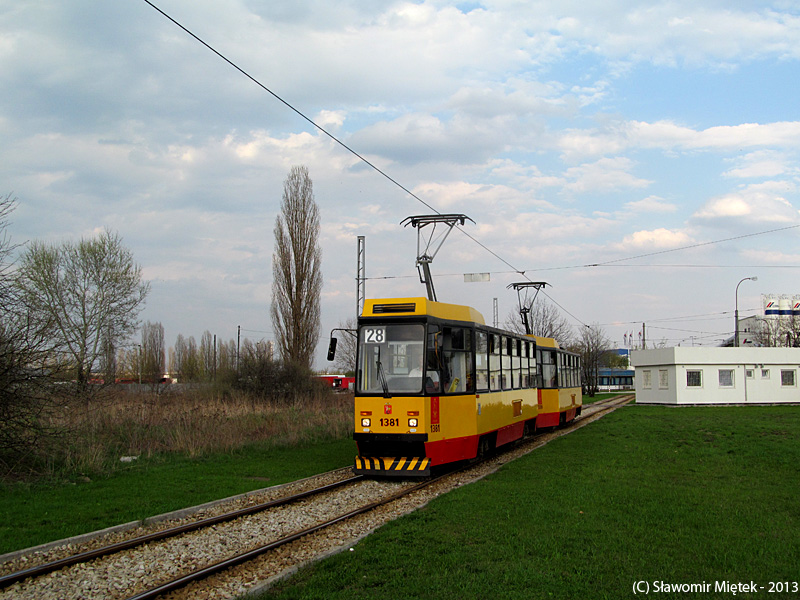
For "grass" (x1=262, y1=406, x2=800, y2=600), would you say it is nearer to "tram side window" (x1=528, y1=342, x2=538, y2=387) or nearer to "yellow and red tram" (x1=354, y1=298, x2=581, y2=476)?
"yellow and red tram" (x1=354, y1=298, x2=581, y2=476)

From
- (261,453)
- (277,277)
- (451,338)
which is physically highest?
(277,277)

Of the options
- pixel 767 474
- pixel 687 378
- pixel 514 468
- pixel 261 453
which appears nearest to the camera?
pixel 767 474

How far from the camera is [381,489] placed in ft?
39.5

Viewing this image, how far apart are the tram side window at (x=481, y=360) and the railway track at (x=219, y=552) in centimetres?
Result: 421

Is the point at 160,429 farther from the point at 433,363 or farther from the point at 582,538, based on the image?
the point at 582,538

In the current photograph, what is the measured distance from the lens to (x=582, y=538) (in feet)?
24.7

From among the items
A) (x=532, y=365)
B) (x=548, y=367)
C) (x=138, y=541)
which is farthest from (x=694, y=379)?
(x=138, y=541)

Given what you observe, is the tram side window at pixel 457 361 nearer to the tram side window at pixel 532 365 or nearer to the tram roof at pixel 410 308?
the tram roof at pixel 410 308

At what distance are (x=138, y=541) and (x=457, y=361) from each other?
767 cm

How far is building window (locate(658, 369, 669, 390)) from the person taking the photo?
41.8m

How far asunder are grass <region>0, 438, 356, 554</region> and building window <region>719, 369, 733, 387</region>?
3262cm

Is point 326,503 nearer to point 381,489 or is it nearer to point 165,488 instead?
point 381,489

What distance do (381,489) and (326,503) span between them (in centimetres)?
167

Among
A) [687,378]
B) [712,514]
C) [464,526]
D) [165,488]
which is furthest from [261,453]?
[687,378]
